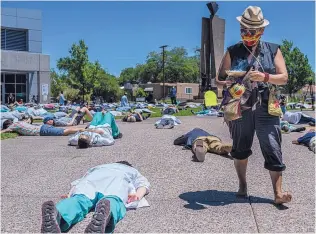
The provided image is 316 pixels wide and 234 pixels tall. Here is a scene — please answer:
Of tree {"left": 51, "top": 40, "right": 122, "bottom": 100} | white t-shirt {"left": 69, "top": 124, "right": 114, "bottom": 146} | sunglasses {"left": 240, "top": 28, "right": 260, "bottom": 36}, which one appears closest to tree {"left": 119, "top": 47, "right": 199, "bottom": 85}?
tree {"left": 51, "top": 40, "right": 122, "bottom": 100}

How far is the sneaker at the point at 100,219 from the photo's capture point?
3.12m

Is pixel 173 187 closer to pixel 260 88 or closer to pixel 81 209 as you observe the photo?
pixel 81 209

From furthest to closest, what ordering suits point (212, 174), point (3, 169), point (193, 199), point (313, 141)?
point (313, 141) < point (3, 169) < point (212, 174) < point (193, 199)

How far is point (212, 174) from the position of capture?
5473 millimetres

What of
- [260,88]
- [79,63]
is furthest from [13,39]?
[260,88]

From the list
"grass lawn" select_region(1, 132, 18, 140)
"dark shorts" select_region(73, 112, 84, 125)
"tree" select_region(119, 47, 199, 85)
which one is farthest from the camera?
"tree" select_region(119, 47, 199, 85)

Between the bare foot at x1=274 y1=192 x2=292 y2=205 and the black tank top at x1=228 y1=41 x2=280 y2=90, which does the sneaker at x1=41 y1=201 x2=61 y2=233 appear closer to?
the bare foot at x1=274 y1=192 x2=292 y2=205

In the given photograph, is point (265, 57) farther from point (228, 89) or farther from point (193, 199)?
point (193, 199)

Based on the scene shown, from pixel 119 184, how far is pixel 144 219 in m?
0.48

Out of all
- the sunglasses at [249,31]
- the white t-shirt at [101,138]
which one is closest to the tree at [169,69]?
the white t-shirt at [101,138]

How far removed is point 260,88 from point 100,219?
2.01 meters

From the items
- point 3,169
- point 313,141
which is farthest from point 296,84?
point 3,169

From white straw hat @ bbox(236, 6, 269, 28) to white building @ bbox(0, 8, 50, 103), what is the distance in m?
36.7

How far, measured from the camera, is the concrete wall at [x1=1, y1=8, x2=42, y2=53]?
130 feet
